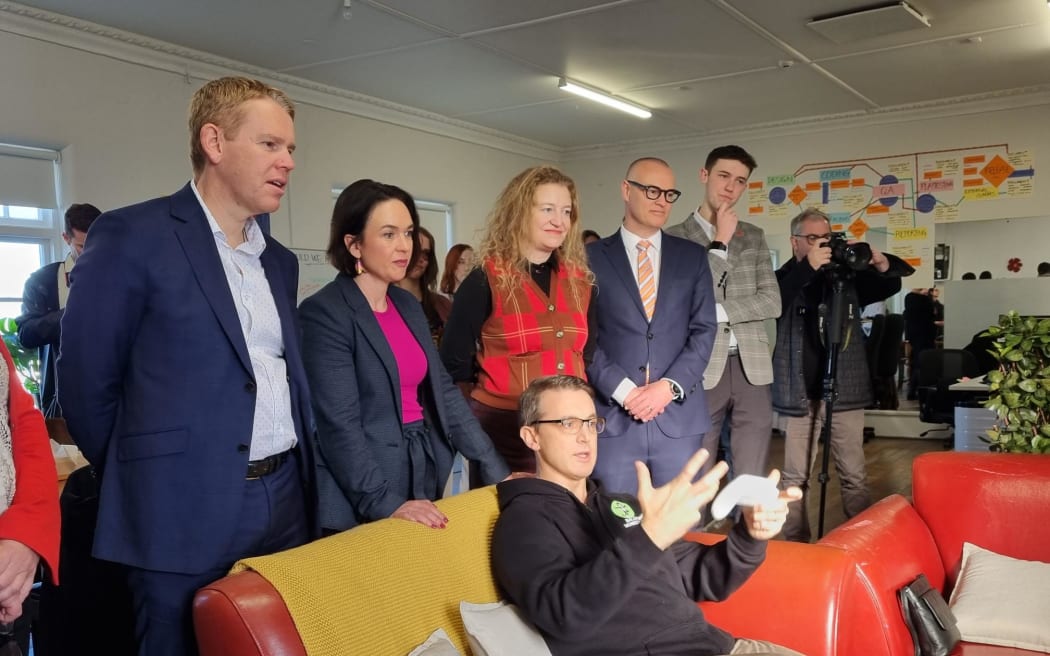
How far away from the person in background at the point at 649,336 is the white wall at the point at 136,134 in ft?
11.0

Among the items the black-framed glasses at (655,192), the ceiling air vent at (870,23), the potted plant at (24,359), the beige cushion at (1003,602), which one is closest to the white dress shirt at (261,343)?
the black-framed glasses at (655,192)

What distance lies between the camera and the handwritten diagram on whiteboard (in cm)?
705

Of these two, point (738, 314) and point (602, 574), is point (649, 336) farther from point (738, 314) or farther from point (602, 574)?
point (602, 574)

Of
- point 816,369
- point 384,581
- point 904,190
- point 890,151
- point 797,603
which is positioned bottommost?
point 797,603

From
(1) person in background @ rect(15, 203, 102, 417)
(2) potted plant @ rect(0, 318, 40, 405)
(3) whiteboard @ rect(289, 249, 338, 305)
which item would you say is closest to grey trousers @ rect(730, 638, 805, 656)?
(1) person in background @ rect(15, 203, 102, 417)

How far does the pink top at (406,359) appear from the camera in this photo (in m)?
2.19

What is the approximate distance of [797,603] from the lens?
2020 mm

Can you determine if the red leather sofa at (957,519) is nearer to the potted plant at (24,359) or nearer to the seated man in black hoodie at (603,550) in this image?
the seated man in black hoodie at (603,550)

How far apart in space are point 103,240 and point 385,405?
761 mm

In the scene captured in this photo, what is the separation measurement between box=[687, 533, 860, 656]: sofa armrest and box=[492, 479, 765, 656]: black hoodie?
5.4 inches

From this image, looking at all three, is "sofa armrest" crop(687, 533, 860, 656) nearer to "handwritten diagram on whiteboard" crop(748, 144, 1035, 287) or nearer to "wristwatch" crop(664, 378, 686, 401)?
"wristwatch" crop(664, 378, 686, 401)

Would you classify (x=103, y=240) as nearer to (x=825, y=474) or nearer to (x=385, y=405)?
(x=385, y=405)

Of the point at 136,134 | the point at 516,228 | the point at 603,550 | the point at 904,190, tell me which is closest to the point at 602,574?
the point at 603,550

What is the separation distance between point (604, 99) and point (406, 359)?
4891 mm
